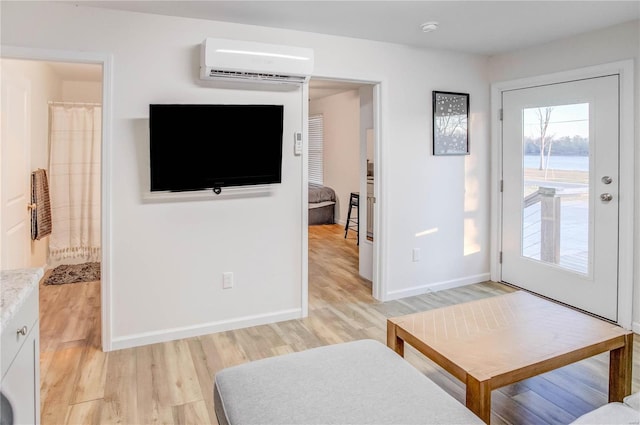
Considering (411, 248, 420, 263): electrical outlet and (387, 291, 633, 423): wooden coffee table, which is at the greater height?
(411, 248, 420, 263): electrical outlet

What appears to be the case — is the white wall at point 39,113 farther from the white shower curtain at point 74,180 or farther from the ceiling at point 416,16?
the ceiling at point 416,16

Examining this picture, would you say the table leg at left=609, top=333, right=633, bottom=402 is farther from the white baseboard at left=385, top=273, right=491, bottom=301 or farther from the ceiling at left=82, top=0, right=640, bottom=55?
the ceiling at left=82, top=0, right=640, bottom=55

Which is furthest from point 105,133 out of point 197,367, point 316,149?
point 316,149

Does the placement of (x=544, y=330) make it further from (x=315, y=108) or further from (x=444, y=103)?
(x=315, y=108)

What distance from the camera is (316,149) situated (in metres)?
8.87

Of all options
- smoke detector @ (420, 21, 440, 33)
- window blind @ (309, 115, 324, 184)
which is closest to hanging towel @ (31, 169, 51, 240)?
→ smoke detector @ (420, 21, 440, 33)

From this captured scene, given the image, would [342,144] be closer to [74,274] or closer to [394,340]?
[74,274]

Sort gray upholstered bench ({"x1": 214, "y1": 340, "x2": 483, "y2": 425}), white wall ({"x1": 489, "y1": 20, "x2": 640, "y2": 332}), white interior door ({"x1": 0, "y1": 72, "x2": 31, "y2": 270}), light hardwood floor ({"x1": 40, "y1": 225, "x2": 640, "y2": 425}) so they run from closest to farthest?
gray upholstered bench ({"x1": 214, "y1": 340, "x2": 483, "y2": 425})
light hardwood floor ({"x1": 40, "y1": 225, "x2": 640, "y2": 425})
white wall ({"x1": 489, "y1": 20, "x2": 640, "y2": 332})
white interior door ({"x1": 0, "y1": 72, "x2": 31, "y2": 270})

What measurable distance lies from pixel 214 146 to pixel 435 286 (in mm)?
2459

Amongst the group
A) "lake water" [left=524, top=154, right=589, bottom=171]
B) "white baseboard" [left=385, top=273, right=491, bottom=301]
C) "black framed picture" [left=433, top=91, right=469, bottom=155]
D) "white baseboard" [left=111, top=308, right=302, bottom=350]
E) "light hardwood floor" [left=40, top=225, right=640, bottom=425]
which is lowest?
"light hardwood floor" [left=40, top=225, right=640, bottom=425]

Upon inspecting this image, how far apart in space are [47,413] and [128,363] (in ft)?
1.93

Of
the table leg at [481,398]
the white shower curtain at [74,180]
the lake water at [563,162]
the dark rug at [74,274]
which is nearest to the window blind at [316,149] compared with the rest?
the white shower curtain at [74,180]

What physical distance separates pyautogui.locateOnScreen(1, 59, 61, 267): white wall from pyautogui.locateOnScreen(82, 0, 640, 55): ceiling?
1.86 meters

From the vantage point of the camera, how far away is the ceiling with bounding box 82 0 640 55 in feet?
9.08
